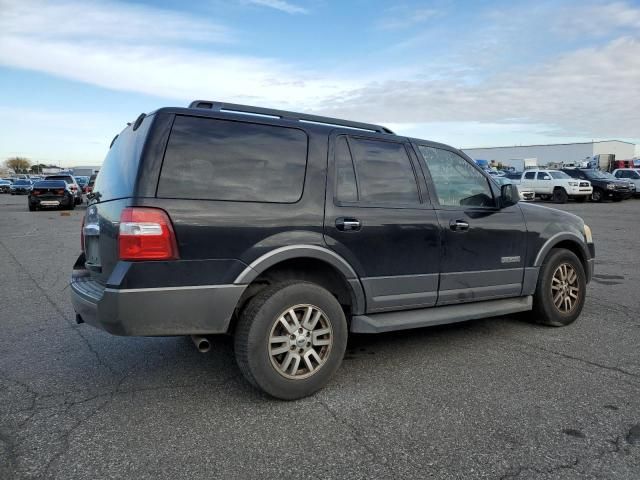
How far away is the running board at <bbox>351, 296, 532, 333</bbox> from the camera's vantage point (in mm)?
3883

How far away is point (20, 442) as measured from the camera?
2906mm

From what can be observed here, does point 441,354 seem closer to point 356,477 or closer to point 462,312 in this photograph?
point 462,312

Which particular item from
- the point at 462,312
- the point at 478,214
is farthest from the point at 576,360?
the point at 478,214

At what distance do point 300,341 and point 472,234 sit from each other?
1.90 m

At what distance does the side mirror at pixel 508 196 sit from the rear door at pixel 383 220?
93 cm

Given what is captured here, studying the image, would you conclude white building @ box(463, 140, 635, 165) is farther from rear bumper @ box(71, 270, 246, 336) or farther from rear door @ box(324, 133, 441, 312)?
rear bumper @ box(71, 270, 246, 336)

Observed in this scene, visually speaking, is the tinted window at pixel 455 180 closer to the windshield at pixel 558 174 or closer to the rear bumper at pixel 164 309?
the rear bumper at pixel 164 309

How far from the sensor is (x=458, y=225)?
4363 millimetres

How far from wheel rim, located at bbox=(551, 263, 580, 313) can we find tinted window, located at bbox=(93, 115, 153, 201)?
4.09m

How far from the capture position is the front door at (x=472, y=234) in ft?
14.3

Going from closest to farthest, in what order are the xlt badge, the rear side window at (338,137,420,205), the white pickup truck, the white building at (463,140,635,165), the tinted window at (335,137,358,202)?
the tinted window at (335,137,358,202) → the rear side window at (338,137,420,205) → the xlt badge → the white pickup truck → the white building at (463,140,635,165)

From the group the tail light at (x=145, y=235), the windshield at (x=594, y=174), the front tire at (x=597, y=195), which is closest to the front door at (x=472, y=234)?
the tail light at (x=145, y=235)

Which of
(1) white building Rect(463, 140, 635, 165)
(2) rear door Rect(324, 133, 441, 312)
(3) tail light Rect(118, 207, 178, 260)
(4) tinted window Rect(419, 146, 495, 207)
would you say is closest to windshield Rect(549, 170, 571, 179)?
(4) tinted window Rect(419, 146, 495, 207)

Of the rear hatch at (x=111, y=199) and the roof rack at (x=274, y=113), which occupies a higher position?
the roof rack at (x=274, y=113)
